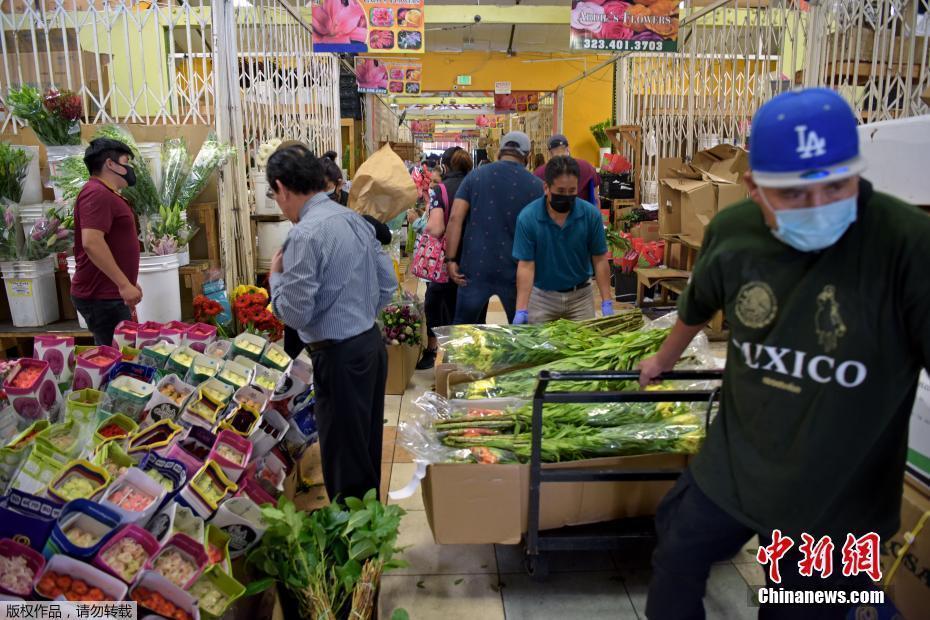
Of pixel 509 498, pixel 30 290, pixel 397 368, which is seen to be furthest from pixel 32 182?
pixel 509 498

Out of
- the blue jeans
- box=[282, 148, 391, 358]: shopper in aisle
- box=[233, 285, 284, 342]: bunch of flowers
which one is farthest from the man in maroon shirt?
the blue jeans

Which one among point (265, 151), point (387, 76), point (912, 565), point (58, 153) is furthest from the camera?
point (387, 76)

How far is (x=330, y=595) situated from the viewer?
2113mm

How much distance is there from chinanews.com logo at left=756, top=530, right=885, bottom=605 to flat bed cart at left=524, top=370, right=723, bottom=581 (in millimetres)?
579

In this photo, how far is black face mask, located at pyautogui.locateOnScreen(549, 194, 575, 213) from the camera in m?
3.46

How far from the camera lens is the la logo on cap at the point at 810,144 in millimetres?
1338

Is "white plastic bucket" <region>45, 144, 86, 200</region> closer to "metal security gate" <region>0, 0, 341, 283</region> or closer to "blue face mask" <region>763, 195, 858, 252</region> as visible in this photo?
"metal security gate" <region>0, 0, 341, 283</region>

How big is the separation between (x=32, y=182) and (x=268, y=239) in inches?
66.5

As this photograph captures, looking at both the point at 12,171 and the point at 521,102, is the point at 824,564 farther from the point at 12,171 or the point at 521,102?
the point at 521,102

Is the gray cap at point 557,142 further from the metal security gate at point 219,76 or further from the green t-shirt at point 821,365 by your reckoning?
the green t-shirt at point 821,365

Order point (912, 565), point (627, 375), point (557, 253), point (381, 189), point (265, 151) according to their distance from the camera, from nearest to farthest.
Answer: point (912, 565) → point (627, 375) → point (557, 253) → point (381, 189) → point (265, 151)

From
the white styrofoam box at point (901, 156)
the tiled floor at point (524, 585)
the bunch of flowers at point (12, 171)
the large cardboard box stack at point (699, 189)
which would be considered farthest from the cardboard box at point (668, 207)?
the bunch of flowers at point (12, 171)

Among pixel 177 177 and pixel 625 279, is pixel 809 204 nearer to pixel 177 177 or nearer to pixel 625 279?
pixel 177 177

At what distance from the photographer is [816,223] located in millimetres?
1373
